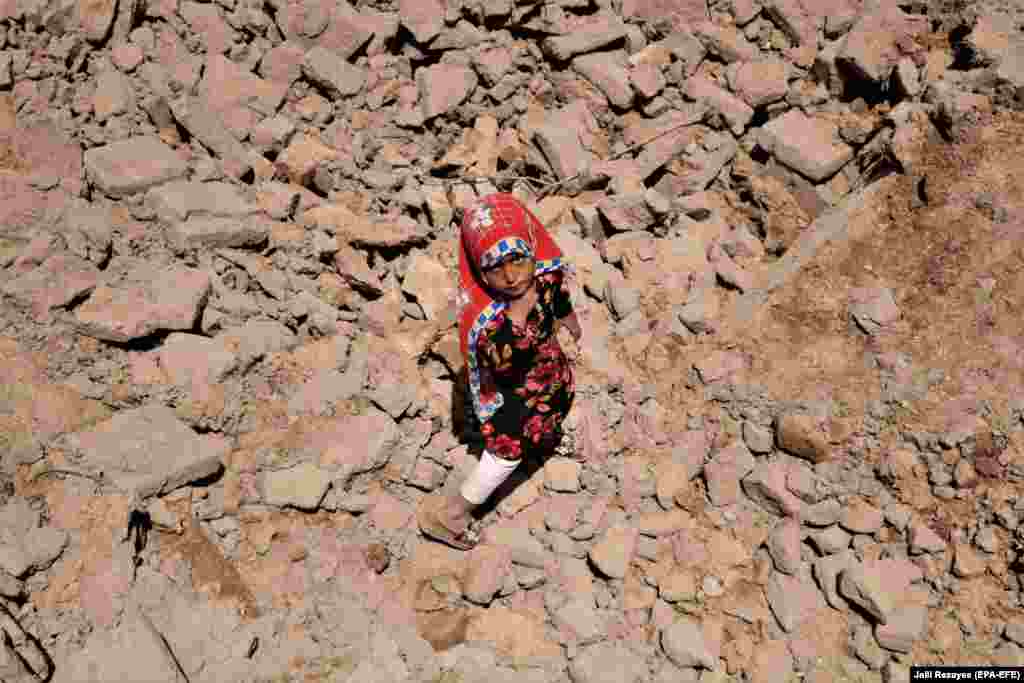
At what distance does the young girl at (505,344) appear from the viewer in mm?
2889

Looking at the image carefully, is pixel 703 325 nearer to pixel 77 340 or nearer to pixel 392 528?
pixel 392 528

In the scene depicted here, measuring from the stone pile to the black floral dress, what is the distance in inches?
18.9

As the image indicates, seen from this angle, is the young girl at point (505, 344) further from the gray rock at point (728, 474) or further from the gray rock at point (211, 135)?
the gray rock at point (211, 135)

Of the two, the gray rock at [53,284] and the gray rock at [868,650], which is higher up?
the gray rock at [53,284]

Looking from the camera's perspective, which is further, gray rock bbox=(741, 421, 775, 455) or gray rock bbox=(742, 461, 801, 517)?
gray rock bbox=(741, 421, 775, 455)

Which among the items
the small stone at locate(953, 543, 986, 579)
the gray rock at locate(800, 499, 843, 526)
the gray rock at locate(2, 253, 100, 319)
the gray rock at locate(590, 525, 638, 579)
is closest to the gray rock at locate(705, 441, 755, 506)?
the gray rock at locate(800, 499, 843, 526)

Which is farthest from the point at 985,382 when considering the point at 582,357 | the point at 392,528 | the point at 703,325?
the point at 392,528

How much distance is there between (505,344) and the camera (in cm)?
299

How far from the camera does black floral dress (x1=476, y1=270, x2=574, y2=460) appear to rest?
9.82 ft

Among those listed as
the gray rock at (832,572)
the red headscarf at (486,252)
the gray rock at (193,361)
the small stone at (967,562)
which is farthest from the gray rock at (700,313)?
the gray rock at (193,361)

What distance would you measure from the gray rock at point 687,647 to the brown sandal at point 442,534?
39.2 inches

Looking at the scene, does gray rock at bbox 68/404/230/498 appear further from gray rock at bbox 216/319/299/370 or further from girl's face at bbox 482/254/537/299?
girl's face at bbox 482/254/537/299

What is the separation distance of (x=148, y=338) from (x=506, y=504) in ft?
6.37

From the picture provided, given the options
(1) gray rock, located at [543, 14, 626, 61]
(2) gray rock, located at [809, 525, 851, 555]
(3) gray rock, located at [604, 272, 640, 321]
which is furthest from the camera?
(1) gray rock, located at [543, 14, 626, 61]
